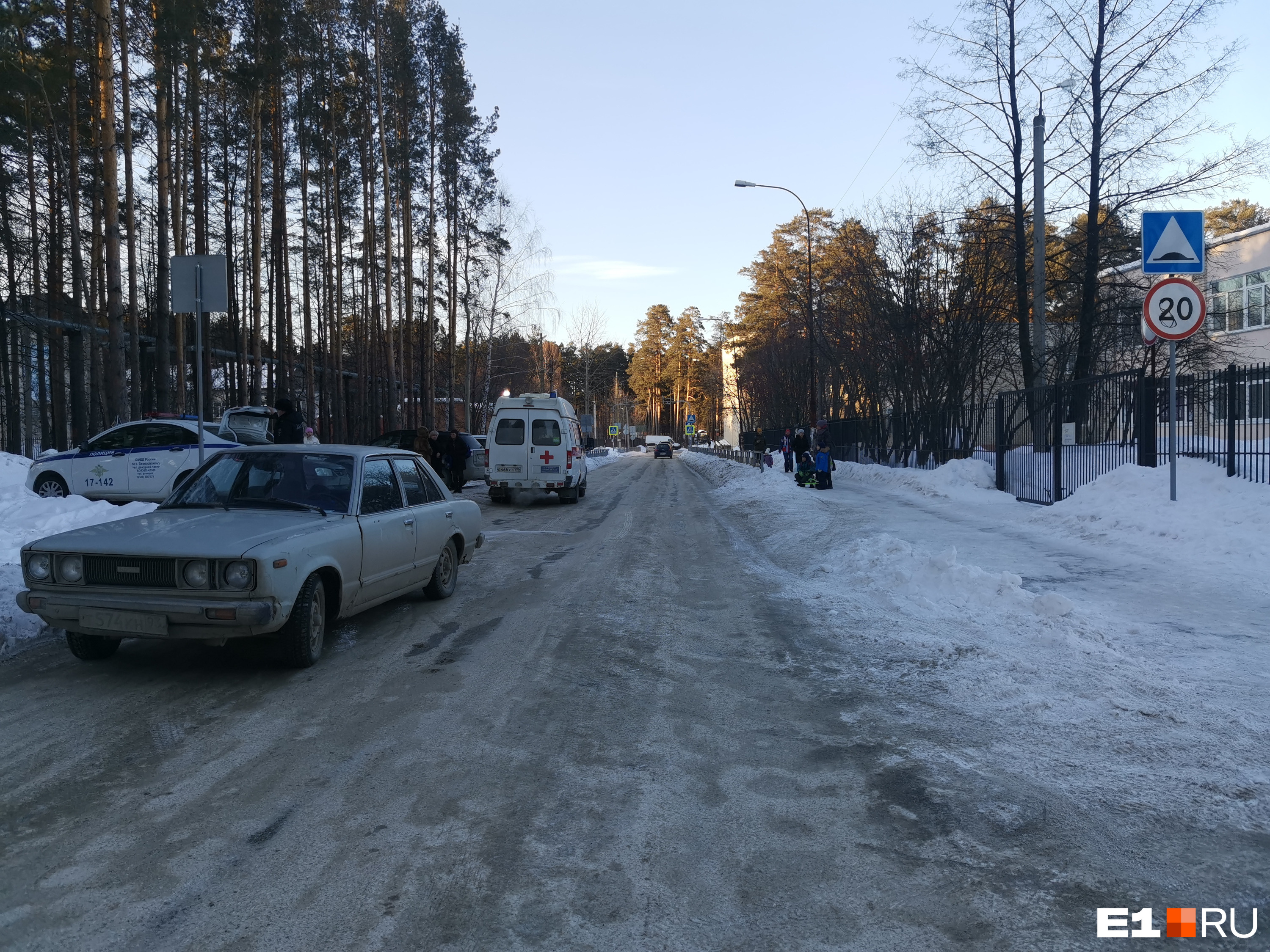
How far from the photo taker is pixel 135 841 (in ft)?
11.4

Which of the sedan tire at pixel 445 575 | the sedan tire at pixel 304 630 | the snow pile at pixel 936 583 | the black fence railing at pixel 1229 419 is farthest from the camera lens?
the black fence railing at pixel 1229 419

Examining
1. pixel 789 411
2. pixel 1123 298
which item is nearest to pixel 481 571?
pixel 1123 298

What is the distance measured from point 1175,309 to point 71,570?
12290 millimetres

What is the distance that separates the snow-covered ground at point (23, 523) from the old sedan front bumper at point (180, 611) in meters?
1.30

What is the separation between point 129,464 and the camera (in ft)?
51.9

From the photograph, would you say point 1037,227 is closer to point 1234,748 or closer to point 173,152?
point 1234,748

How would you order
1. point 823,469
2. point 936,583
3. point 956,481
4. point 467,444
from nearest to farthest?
point 936,583
point 956,481
point 823,469
point 467,444

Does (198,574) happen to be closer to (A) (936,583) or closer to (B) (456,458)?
(A) (936,583)

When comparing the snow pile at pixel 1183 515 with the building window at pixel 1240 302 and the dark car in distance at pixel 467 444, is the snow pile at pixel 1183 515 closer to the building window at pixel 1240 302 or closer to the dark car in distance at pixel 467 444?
the dark car in distance at pixel 467 444

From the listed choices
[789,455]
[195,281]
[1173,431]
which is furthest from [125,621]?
[789,455]

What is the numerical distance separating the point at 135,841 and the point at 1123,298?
26938mm

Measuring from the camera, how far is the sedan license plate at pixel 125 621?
5.41 metres

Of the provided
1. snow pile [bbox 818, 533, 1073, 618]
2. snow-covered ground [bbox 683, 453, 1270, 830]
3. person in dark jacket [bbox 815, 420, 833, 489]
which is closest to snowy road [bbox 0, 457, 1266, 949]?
snow-covered ground [bbox 683, 453, 1270, 830]

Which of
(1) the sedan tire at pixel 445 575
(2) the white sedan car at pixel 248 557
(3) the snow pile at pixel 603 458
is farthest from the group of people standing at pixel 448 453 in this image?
(3) the snow pile at pixel 603 458
